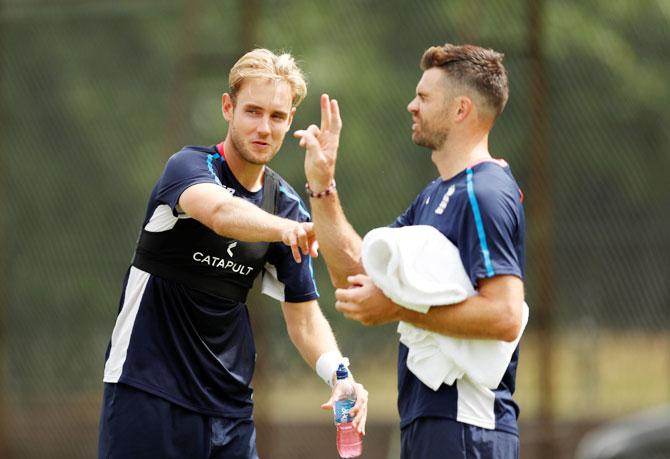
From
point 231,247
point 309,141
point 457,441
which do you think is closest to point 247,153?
point 231,247

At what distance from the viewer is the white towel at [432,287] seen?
4301mm

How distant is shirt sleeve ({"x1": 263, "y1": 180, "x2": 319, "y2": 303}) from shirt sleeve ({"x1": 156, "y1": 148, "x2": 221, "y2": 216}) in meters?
0.43

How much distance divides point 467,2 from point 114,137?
335 cm

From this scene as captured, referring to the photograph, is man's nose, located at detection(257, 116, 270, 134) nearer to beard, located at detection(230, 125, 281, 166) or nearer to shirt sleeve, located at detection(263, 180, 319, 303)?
Answer: beard, located at detection(230, 125, 281, 166)

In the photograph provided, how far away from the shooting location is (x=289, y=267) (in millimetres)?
5359

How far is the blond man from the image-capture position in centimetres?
494

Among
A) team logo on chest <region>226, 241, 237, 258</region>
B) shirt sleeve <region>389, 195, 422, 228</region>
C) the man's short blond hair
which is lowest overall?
team logo on chest <region>226, 241, 237, 258</region>


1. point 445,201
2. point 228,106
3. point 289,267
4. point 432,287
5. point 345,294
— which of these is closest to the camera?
point 432,287

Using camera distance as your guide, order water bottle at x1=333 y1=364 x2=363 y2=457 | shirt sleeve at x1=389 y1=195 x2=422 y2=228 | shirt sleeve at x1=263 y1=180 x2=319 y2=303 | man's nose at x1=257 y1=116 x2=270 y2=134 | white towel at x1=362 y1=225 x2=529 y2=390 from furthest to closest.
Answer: shirt sleeve at x1=263 y1=180 x2=319 y2=303 → man's nose at x1=257 y1=116 x2=270 y2=134 → shirt sleeve at x1=389 y1=195 x2=422 y2=228 → water bottle at x1=333 y1=364 x2=363 y2=457 → white towel at x1=362 y1=225 x2=529 y2=390

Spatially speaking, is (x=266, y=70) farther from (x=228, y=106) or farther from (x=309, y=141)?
(x=309, y=141)

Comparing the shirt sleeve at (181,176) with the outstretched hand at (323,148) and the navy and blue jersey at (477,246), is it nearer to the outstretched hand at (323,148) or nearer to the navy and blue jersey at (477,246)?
the outstretched hand at (323,148)

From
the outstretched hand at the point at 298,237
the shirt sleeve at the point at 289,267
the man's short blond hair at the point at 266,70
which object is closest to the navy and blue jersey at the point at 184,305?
the shirt sleeve at the point at 289,267

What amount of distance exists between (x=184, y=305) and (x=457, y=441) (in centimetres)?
130

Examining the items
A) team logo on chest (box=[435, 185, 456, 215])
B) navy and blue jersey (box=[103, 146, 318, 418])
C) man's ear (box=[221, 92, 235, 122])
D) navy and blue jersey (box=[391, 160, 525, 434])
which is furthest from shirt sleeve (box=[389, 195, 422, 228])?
man's ear (box=[221, 92, 235, 122])
